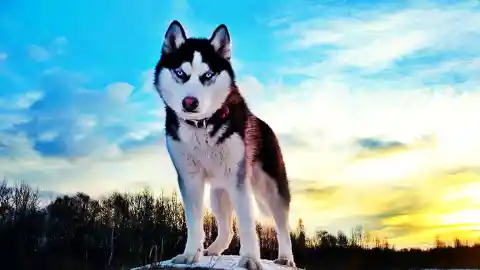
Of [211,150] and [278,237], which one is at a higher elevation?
[211,150]

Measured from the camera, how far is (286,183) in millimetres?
7965

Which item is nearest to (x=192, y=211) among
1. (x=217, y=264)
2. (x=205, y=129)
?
(x=217, y=264)

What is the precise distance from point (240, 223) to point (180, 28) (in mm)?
2171

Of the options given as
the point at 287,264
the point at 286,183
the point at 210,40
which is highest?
the point at 210,40

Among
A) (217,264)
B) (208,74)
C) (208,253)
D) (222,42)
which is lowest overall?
(217,264)

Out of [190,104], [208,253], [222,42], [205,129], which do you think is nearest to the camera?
[190,104]

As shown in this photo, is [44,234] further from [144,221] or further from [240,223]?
[240,223]

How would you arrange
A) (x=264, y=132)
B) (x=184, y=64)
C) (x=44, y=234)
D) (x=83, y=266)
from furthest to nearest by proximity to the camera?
1. (x=44, y=234)
2. (x=83, y=266)
3. (x=264, y=132)
4. (x=184, y=64)

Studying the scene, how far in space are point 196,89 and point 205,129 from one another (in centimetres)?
45

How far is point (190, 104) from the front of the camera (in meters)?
6.33

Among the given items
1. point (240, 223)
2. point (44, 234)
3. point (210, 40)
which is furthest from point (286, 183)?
point (44, 234)

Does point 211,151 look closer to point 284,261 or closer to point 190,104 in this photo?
point 190,104

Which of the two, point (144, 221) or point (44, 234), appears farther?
point (44, 234)

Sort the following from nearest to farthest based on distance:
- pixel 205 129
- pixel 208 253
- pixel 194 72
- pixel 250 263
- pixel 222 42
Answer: pixel 194 72, pixel 205 129, pixel 250 263, pixel 222 42, pixel 208 253
